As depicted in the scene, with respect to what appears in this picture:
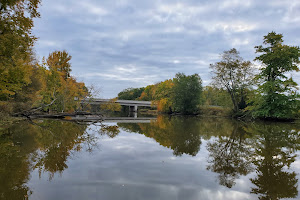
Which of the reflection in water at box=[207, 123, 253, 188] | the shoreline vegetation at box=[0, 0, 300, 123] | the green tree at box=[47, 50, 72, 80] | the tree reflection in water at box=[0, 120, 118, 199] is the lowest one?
the reflection in water at box=[207, 123, 253, 188]

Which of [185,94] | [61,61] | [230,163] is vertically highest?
[61,61]

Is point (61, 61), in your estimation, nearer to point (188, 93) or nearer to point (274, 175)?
point (188, 93)

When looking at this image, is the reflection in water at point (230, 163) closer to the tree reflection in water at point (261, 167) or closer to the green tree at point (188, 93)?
the tree reflection in water at point (261, 167)

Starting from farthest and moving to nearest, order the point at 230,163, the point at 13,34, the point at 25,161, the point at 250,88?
the point at 250,88
the point at 13,34
the point at 230,163
the point at 25,161

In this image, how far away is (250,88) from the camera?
35.2 meters

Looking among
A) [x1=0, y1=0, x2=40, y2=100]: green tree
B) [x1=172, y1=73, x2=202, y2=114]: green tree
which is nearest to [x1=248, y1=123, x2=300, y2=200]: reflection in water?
[x1=0, y1=0, x2=40, y2=100]: green tree

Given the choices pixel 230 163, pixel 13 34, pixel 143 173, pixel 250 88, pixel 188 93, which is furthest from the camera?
pixel 188 93

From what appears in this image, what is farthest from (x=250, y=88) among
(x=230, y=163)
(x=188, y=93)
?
(x=230, y=163)

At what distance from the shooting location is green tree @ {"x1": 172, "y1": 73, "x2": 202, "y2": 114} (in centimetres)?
4491

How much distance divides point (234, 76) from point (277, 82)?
9.97 metres

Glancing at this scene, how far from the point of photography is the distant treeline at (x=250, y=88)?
1052 inches

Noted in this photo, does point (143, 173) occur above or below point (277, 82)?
below

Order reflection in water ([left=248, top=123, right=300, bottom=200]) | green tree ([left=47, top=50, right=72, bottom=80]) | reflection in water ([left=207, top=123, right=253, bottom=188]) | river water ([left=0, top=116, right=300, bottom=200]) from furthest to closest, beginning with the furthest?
green tree ([left=47, top=50, right=72, bottom=80]), reflection in water ([left=207, top=123, right=253, bottom=188]), reflection in water ([left=248, top=123, right=300, bottom=200]), river water ([left=0, top=116, right=300, bottom=200])

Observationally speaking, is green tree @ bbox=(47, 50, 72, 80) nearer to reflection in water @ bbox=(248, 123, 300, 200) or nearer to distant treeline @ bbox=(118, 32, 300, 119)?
distant treeline @ bbox=(118, 32, 300, 119)
